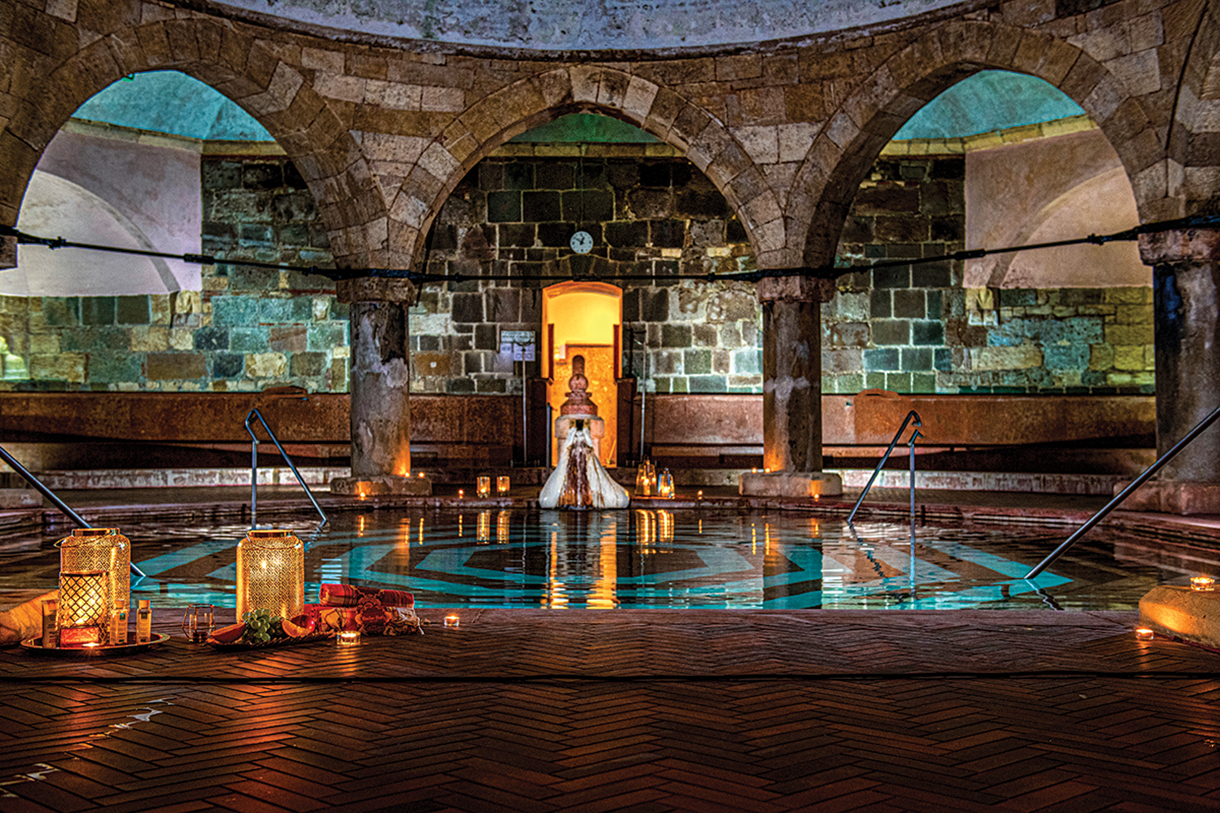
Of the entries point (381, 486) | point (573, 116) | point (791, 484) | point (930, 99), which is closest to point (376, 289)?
point (381, 486)

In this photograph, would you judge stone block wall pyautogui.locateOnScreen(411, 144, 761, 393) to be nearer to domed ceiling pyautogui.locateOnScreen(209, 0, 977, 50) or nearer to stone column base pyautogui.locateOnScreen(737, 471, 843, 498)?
domed ceiling pyautogui.locateOnScreen(209, 0, 977, 50)

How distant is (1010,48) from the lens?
10.5m

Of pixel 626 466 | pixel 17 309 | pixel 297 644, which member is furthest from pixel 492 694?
pixel 17 309

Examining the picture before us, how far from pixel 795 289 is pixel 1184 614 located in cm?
815

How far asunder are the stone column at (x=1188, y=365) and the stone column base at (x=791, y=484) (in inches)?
132

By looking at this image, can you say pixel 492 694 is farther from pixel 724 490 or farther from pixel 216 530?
Result: pixel 724 490

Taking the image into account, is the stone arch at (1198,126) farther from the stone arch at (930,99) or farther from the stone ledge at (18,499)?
the stone ledge at (18,499)

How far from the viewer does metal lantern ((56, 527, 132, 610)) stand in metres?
4.08

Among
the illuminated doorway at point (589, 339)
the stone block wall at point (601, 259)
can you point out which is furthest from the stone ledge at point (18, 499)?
the illuminated doorway at point (589, 339)

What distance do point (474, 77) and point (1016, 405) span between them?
7903 millimetres

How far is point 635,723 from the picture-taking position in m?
3.18

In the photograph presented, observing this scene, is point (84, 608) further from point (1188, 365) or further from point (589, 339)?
point (589, 339)

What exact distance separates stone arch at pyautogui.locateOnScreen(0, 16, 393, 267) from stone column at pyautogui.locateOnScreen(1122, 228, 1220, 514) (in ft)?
24.3

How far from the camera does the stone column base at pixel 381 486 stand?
1207 centimetres
